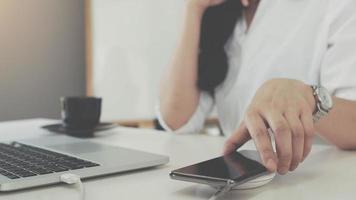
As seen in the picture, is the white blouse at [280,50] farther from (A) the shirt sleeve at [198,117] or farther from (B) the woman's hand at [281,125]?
(B) the woman's hand at [281,125]

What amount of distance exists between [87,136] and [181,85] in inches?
12.4

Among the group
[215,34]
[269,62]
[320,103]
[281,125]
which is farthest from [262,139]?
[215,34]

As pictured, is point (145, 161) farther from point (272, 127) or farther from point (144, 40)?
point (144, 40)

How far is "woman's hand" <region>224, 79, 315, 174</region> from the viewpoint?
1.72 ft

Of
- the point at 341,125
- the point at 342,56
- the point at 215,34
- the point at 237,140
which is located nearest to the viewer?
the point at 237,140

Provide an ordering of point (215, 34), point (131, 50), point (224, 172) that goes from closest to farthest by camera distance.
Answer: point (224, 172), point (215, 34), point (131, 50)

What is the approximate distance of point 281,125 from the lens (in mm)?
528

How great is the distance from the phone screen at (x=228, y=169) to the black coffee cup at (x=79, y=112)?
0.49 meters

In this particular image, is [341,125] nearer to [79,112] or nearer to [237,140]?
[237,140]

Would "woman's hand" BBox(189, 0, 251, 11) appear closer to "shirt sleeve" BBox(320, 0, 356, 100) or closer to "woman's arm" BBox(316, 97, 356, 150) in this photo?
"shirt sleeve" BBox(320, 0, 356, 100)

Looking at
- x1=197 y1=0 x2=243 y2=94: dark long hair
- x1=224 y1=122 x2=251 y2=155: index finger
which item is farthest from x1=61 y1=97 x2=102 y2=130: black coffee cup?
x1=224 y1=122 x2=251 y2=155: index finger

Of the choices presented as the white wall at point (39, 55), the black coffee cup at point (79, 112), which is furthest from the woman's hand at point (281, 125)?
the white wall at point (39, 55)

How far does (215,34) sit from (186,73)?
0.15 meters

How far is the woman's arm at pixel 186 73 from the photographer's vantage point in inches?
45.4
